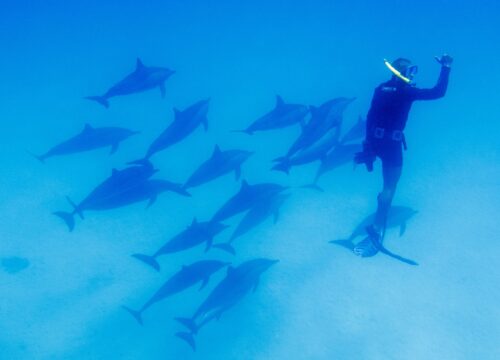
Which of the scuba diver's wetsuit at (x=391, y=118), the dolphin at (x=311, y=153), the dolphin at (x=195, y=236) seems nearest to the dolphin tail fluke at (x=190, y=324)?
the dolphin at (x=195, y=236)

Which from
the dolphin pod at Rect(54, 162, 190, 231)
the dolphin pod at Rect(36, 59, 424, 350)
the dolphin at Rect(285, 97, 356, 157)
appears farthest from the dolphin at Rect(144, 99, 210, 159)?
the dolphin at Rect(285, 97, 356, 157)

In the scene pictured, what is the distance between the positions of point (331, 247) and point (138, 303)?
4.22 meters

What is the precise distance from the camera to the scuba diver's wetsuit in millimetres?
5617

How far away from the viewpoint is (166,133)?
29.8ft

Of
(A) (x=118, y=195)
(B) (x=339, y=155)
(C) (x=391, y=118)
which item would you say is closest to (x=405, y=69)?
(C) (x=391, y=118)

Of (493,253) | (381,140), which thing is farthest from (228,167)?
(493,253)

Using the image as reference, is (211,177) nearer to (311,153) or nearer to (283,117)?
(283,117)

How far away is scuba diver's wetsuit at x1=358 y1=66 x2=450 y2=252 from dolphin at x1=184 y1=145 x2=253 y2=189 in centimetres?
339

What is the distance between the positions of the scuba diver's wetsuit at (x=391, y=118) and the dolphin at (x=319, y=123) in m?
2.19

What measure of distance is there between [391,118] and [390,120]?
3 centimetres

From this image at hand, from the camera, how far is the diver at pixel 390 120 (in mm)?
5609

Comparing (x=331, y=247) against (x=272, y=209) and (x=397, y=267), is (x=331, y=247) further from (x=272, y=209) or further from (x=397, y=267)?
(x=272, y=209)

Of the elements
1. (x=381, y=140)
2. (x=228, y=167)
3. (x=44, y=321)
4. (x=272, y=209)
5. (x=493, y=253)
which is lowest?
(x=44, y=321)

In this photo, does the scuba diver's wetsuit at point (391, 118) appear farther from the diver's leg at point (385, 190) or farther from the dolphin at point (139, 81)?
the dolphin at point (139, 81)
